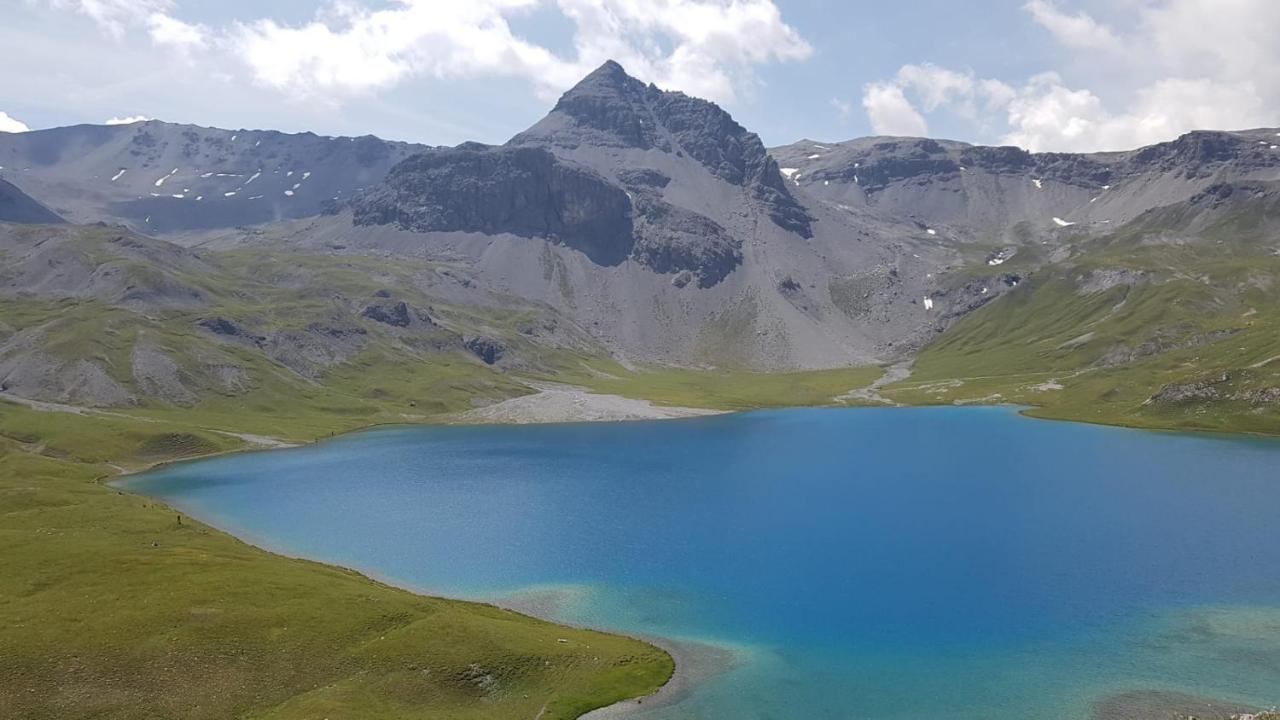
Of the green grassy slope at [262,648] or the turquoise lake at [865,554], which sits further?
the turquoise lake at [865,554]

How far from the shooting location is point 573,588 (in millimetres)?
85625

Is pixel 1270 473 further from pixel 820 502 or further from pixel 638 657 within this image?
pixel 638 657

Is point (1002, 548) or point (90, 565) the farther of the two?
point (1002, 548)

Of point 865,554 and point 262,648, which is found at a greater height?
point 262,648

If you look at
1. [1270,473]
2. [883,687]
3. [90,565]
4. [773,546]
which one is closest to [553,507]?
[773,546]

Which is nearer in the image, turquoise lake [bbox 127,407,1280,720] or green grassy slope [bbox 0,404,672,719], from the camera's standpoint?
green grassy slope [bbox 0,404,672,719]

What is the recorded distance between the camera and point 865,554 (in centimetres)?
9619

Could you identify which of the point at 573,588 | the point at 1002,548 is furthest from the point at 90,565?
the point at 1002,548

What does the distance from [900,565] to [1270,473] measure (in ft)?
314

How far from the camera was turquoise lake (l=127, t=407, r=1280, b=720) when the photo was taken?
199 feet

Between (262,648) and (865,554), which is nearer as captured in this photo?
(262,648)

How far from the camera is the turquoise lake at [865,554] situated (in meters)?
60.6

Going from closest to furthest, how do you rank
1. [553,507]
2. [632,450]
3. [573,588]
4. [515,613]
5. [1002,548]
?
[515,613] < [573,588] < [1002,548] < [553,507] < [632,450]

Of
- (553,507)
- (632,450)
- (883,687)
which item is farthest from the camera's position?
(632,450)
